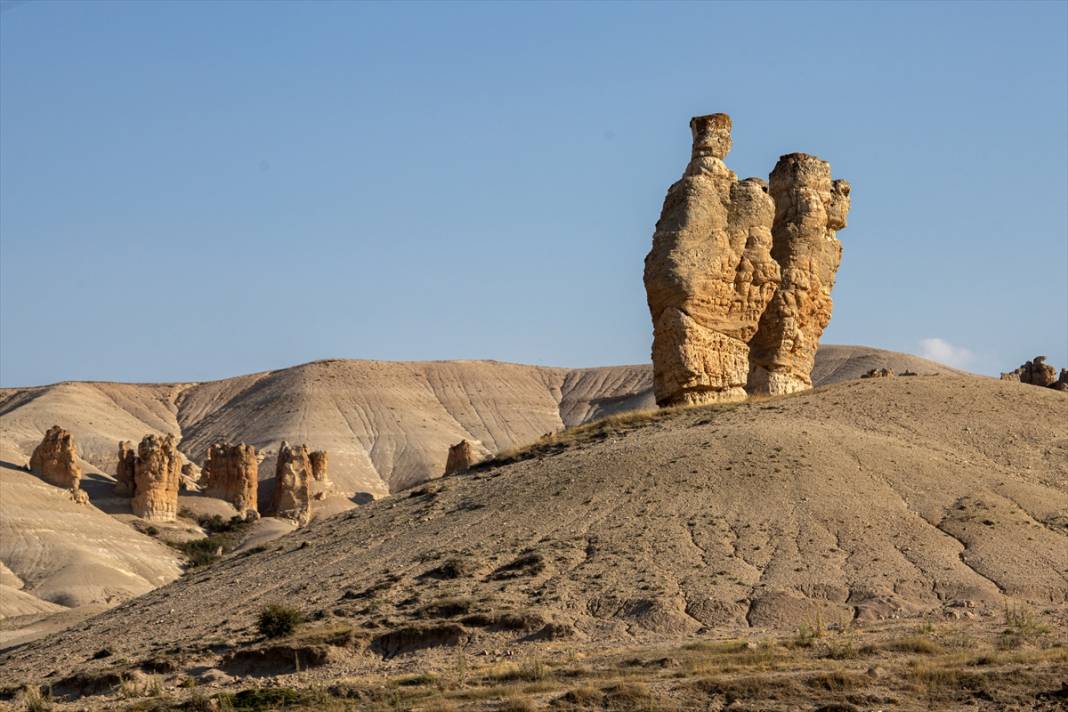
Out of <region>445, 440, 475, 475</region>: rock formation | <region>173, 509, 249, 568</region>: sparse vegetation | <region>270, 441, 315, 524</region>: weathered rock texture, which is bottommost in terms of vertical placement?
<region>173, 509, 249, 568</region>: sparse vegetation

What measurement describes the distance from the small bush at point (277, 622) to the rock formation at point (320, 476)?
7497 cm

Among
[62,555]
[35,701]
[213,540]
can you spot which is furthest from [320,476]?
[35,701]

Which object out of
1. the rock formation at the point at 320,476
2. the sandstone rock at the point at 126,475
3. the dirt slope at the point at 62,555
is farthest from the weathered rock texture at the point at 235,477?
the dirt slope at the point at 62,555

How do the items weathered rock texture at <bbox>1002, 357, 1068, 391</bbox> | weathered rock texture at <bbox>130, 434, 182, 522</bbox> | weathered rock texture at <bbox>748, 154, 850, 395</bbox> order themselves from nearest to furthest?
weathered rock texture at <bbox>748, 154, 850, 395</bbox> < weathered rock texture at <bbox>1002, 357, 1068, 391</bbox> < weathered rock texture at <bbox>130, 434, 182, 522</bbox>

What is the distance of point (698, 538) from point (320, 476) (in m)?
76.8

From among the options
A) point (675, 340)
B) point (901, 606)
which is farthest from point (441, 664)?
point (675, 340)

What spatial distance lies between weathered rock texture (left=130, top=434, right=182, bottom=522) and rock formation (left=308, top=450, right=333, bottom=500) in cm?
1221

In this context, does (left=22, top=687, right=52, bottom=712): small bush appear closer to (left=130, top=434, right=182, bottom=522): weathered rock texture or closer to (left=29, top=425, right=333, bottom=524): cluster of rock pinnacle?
(left=29, top=425, right=333, bottom=524): cluster of rock pinnacle

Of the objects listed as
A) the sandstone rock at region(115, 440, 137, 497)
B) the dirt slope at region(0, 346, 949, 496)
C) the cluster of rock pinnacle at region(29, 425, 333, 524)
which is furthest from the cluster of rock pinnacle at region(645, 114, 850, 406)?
the dirt slope at region(0, 346, 949, 496)

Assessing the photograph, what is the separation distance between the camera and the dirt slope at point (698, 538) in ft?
94.7

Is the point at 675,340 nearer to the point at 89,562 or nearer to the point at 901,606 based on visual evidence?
the point at 901,606

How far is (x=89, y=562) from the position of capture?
6962 cm

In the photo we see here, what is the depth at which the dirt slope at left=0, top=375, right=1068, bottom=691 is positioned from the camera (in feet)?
94.7

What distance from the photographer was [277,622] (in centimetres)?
2945
